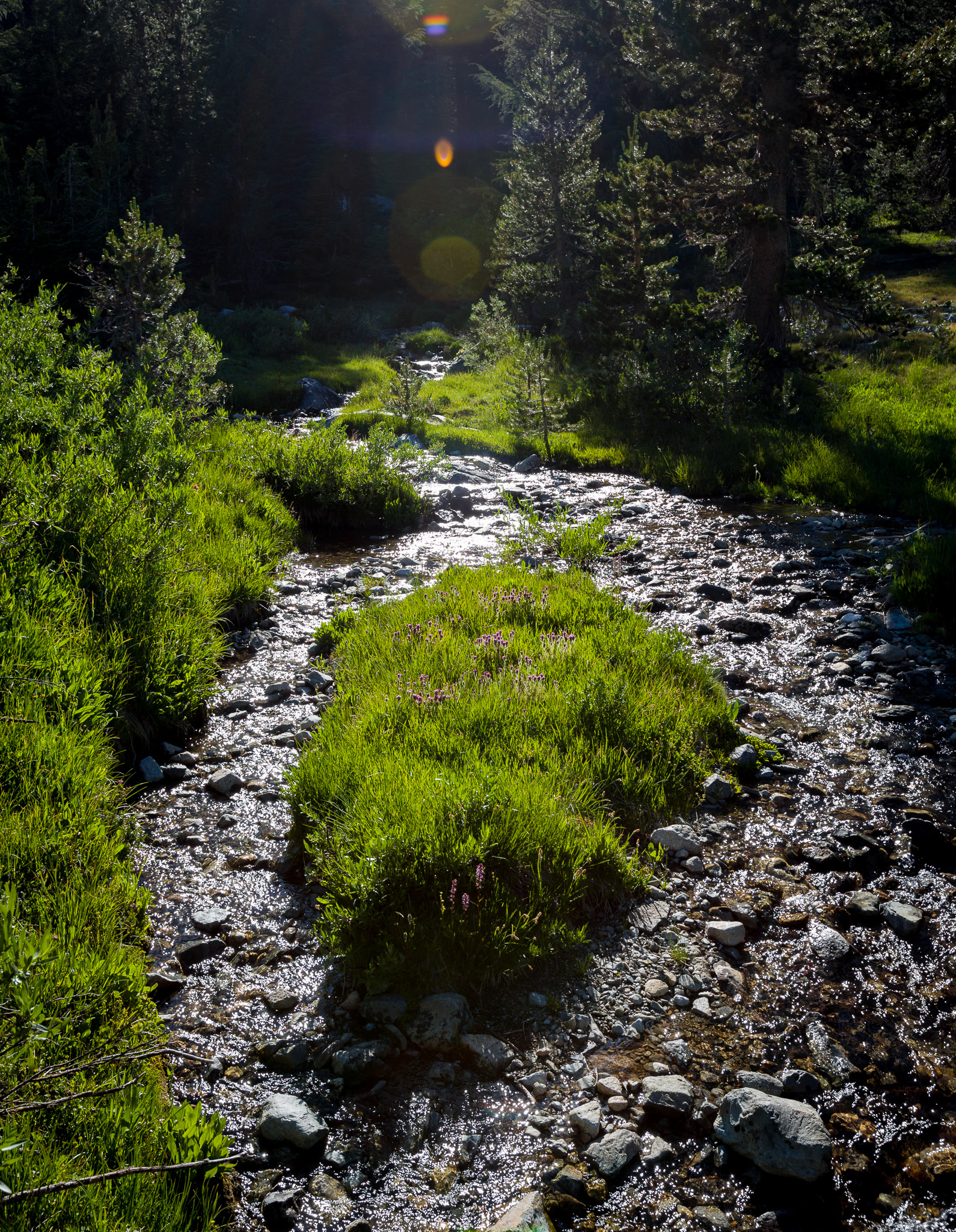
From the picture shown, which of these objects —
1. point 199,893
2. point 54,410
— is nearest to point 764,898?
point 199,893

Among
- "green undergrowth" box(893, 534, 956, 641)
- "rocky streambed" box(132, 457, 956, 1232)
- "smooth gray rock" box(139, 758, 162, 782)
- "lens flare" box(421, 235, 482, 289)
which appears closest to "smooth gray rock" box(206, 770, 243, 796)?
"rocky streambed" box(132, 457, 956, 1232)

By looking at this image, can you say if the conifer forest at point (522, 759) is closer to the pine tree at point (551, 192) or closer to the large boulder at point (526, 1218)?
the large boulder at point (526, 1218)

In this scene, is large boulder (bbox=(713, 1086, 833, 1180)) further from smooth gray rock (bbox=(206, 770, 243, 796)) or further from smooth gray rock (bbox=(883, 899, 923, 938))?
smooth gray rock (bbox=(206, 770, 243, 796))

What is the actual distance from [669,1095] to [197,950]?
2.43 metres

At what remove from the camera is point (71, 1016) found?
9.32ft

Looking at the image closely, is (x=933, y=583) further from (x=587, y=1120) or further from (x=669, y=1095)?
(x=587, y=1120)

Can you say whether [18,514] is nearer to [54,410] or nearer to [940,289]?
[54,410]

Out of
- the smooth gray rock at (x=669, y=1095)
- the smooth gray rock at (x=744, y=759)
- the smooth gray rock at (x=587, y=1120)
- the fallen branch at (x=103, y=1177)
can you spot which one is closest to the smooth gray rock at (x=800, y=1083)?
the smooth gray rock at (x=669, y=1095)

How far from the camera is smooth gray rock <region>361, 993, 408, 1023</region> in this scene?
11.6 feet

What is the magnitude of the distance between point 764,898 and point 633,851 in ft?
2.57

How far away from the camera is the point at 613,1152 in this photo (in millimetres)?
2865

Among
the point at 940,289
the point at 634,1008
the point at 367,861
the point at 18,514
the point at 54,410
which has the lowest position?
the point at 634,1008

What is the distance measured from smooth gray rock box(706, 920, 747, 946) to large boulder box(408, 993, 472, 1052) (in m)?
1.42

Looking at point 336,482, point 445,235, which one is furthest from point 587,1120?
point 445,235
